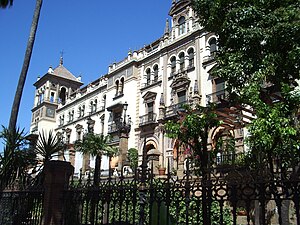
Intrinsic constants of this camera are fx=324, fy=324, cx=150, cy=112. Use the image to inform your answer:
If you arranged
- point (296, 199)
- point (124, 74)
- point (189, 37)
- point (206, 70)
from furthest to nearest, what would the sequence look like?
point (124, 74), point (189, 37), point (206, 70), point (296, 199)

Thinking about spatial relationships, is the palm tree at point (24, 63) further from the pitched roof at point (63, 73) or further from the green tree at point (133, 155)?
the pitched roof at point (63, 73)

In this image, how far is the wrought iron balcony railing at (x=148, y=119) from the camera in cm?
2684

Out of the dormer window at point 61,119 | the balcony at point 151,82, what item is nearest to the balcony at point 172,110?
the balcony at point 151,82

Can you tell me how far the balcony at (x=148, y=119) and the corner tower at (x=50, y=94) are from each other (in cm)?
2047

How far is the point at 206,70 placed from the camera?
23.7 meters

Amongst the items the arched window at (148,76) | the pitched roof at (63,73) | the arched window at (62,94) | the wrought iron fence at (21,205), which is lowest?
the wrought iron fence at (21,205)

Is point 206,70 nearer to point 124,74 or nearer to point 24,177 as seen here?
point 124,74

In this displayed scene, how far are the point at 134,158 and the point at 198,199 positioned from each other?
2187cm

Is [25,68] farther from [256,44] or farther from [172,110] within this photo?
[172,110]

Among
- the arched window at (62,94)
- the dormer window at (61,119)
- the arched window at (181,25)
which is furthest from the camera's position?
the arched window at (62,94)

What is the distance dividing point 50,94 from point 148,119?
23.0 meters

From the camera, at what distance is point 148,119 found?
90.0 ft

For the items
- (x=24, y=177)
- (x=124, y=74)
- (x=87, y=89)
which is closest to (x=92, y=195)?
(x=24, y=177)

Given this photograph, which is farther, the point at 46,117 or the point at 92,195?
the point at 46,117
